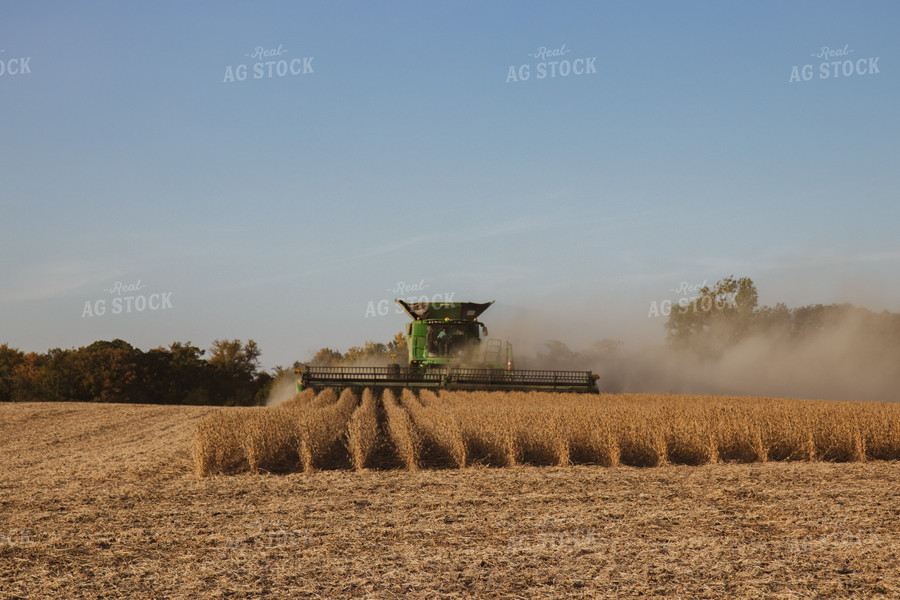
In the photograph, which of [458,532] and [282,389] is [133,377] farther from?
[458,532]

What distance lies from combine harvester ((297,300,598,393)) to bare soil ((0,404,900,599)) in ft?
36.1

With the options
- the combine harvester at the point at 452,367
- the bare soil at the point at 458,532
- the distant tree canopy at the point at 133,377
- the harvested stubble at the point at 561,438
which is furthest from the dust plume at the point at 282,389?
the bare soil at the point at 458,532

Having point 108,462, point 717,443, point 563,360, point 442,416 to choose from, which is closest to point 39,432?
point 108,462

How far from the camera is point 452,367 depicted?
23.2 meters

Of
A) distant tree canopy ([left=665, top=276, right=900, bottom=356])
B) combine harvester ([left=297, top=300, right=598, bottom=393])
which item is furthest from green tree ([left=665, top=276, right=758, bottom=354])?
combine harvester ([left=297, top=300, right=598, bottom=393])

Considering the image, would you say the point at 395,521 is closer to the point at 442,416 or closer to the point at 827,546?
the point at 827,546

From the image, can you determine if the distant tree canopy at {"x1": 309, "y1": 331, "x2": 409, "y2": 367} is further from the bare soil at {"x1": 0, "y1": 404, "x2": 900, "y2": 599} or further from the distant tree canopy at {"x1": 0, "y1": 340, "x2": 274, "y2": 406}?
the bare soil at {"x1": 0, "y1": 404, "x2": 900, "y2": 599}

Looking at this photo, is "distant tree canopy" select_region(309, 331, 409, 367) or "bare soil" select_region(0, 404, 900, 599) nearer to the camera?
"bare soil" select_region(0, 404, 900, 599)

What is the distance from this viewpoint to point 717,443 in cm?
1170

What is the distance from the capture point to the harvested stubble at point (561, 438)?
1095 centimetres

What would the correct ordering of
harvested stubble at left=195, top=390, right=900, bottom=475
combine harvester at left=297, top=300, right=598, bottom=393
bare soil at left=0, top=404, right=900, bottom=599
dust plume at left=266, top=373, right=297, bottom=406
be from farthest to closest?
dust plume at left=266, top=373, right=297, bottom=406 < combine harvester at left=297, top=300, right=598, bottom=393 < harvested stubble at left=195, top=390, right=900, bottom=475 < bare soil at left=0, top=404, right=900, bottom=599

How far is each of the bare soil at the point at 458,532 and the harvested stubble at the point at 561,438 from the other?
1.88 feet

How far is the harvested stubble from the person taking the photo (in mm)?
10945

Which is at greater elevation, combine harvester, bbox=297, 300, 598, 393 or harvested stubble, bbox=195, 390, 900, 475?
combine harvester, bbox=297, 300, 598, 393
